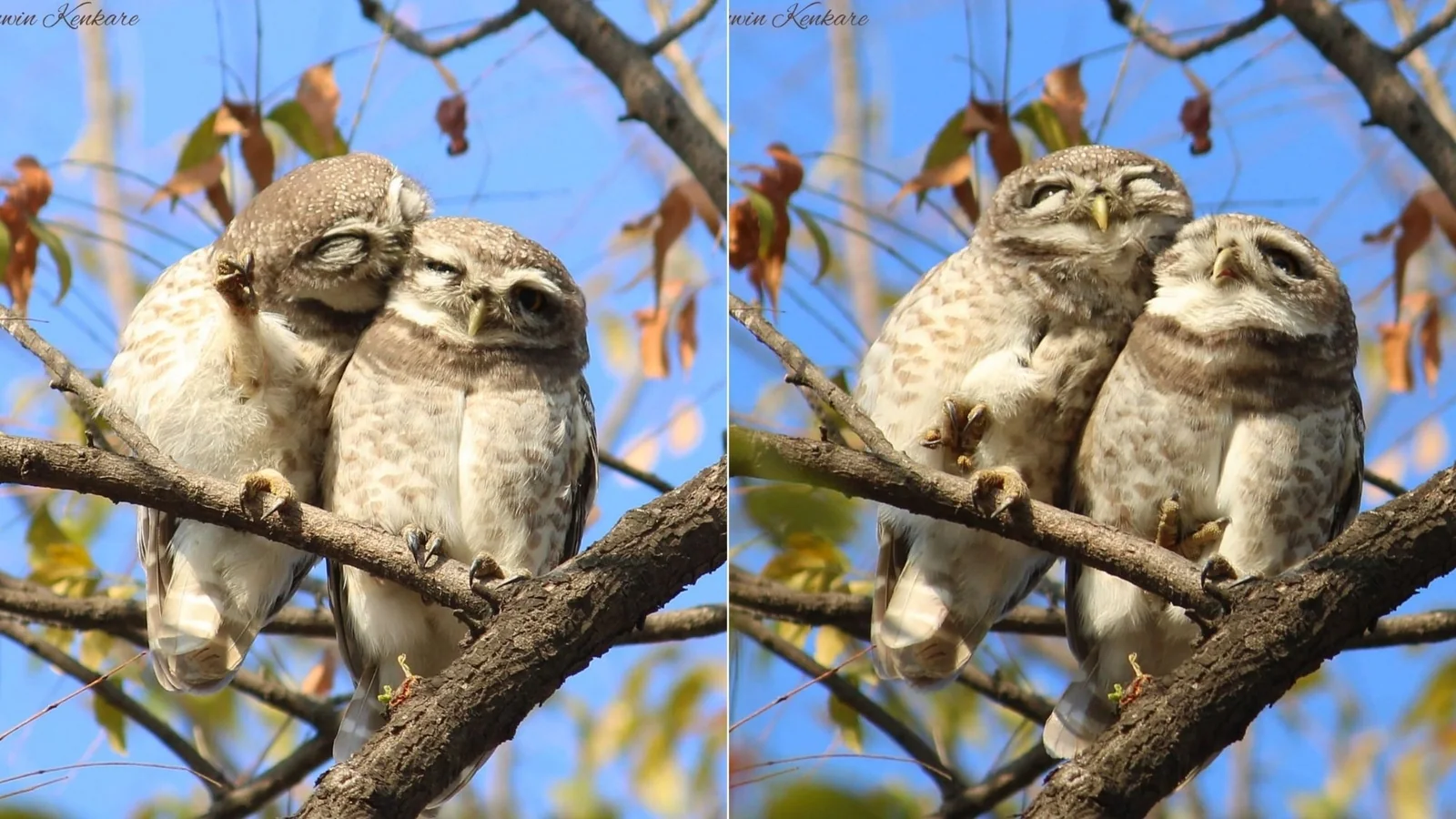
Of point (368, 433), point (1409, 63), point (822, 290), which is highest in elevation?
point (1409, 63)

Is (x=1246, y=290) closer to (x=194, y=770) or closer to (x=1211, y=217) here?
(x=1211, y=217)

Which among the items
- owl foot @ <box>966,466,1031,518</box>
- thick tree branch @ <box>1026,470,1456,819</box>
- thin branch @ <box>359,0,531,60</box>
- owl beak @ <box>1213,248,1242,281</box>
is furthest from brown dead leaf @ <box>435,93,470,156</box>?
thick tree branch @ <box>1026,470,1456,819</box>

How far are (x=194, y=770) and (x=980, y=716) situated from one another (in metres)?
1.58

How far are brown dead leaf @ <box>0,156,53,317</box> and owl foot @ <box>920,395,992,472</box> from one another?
1801 mm

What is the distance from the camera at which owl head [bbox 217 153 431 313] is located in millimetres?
2516

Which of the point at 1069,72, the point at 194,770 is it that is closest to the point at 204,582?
the point at 194,770

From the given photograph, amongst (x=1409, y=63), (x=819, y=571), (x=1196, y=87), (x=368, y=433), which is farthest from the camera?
(x=1409, y=63)

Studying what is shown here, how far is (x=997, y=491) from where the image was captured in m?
2.33

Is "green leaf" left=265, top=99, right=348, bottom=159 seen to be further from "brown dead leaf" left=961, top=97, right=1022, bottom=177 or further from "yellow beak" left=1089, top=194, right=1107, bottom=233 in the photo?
"yellow beak" left=1089, top=194, right=1107, bottom=233

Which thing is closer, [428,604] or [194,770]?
[428,604]

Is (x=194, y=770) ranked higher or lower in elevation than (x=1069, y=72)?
lower

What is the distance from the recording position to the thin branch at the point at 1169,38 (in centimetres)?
350

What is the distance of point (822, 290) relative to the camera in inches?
124

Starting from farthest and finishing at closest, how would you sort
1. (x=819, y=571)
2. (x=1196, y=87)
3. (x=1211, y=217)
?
(x=1196, y=87) < (x=819, y=571) < (x=1211, y=217)
